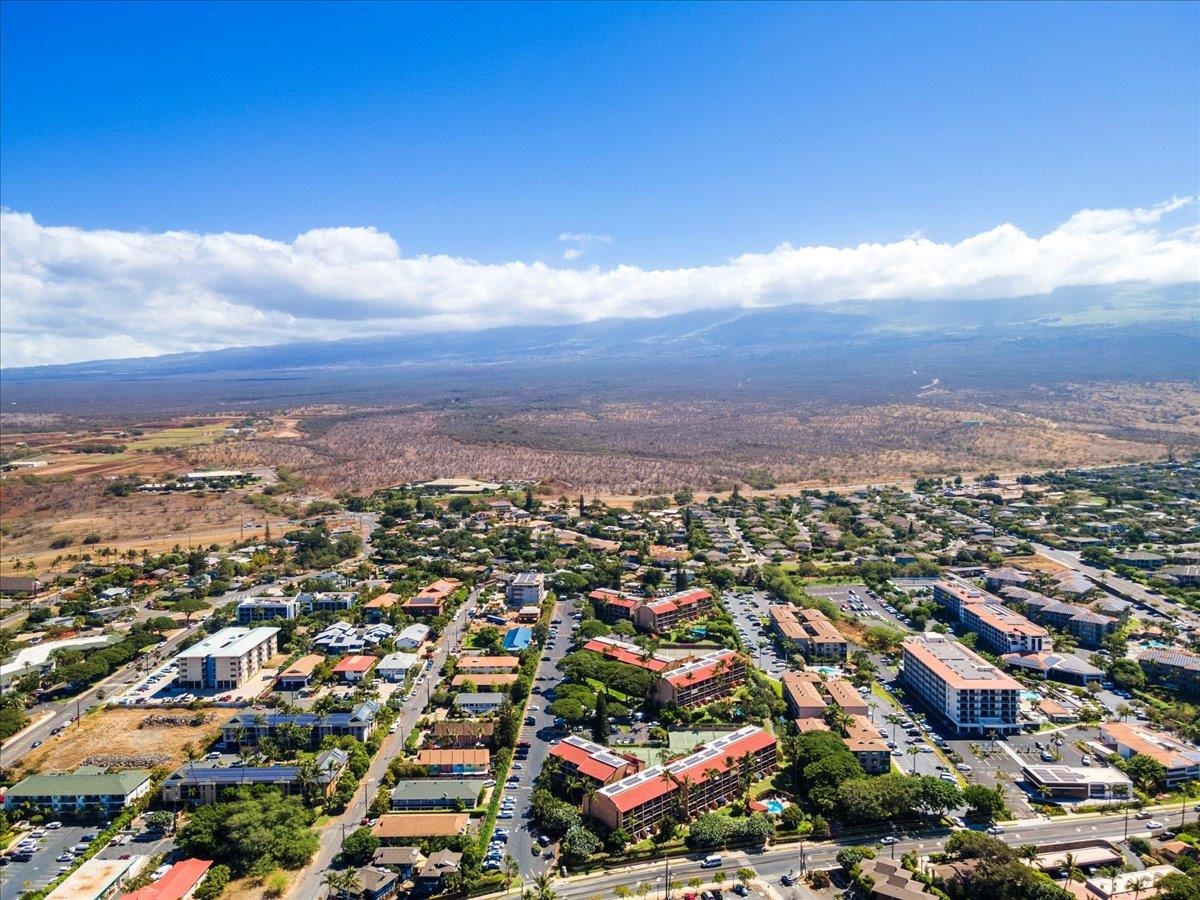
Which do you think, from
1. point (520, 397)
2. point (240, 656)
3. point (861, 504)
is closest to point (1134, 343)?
point (520, 397)

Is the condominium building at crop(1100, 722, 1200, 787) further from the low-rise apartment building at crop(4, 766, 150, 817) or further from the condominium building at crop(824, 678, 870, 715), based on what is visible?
the low-rise apartment building at crop(4, 766, 150, 817)

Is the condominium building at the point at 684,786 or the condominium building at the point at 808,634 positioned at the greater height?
the condominium building at the point at 684,786

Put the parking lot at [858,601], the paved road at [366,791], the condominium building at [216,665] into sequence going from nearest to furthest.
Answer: the paved road at [366,791] < the condominium building at [216,665] < the parking lot at [858,601]

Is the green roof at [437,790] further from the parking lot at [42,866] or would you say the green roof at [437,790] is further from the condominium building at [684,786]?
the parking lot at [42,866]

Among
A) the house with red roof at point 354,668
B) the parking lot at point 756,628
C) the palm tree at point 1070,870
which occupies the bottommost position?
the parking lot at point 756,628

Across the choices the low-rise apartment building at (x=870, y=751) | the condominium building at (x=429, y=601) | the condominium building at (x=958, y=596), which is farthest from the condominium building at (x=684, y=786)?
the condominium building at (x=429, y=601)

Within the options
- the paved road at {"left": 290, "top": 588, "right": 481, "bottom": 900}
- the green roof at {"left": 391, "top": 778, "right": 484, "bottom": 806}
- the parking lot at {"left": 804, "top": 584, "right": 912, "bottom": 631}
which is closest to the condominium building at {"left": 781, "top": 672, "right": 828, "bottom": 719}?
the parking lot at {"left": 804, "top": 584, "right": 912, "bottom": 631}

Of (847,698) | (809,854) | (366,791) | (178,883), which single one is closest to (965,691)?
(847,698)
